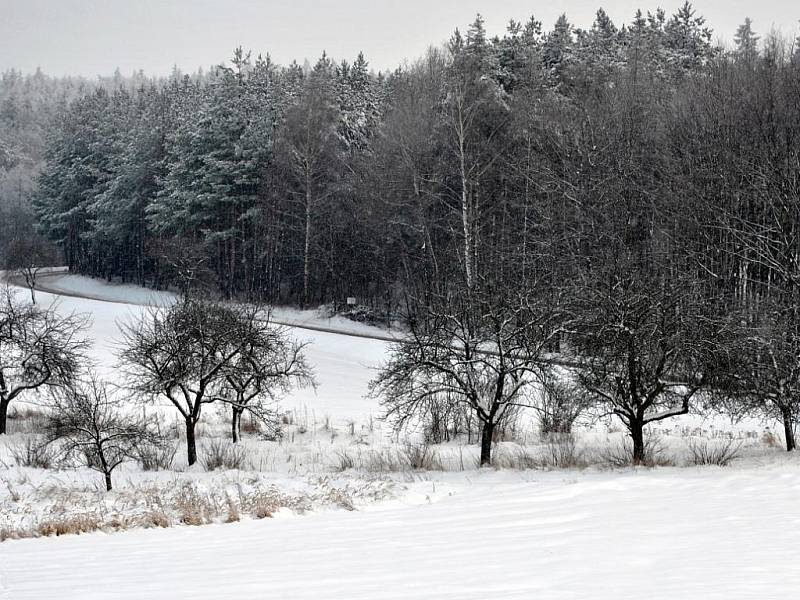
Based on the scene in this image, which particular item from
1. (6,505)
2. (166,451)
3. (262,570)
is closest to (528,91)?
(166,451)

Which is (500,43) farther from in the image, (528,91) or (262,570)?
(262,570)

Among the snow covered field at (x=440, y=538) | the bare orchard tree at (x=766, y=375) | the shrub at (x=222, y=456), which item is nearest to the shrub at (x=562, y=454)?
the snow covered field at (x=440, y=538)

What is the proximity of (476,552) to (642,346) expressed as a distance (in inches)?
315

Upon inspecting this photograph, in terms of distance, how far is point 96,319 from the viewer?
40.9m

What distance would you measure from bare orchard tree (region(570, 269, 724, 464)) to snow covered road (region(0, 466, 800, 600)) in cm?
313

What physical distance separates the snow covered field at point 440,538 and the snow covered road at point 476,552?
1.1 inches

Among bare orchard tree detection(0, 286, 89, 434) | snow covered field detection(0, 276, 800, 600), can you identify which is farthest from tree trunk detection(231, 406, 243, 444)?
bare orchard tree detection(0, 286, 89, 434)

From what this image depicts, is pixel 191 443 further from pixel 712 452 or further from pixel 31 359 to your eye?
pixel 712 452

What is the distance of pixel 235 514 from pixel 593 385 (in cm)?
763

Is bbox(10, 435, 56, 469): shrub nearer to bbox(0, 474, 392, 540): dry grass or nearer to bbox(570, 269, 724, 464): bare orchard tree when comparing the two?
bbox(0, 474, 392, 540): dry grass

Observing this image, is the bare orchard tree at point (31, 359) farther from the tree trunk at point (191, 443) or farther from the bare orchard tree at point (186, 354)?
the tree trunk at point (191, 443)

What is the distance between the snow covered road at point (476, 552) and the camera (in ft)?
18.9

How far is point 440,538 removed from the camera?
315 inches

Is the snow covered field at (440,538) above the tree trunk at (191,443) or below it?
above
